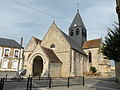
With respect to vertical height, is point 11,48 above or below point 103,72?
above

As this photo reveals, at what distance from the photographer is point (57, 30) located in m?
28.5

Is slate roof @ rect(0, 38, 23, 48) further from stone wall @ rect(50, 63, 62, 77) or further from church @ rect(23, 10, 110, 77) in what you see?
stone wall @ rect(50, 63, 62, 77)

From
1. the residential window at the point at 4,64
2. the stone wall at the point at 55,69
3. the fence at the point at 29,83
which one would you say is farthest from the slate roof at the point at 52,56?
the residential window at the point at 4,64

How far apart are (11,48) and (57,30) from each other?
43.7ft

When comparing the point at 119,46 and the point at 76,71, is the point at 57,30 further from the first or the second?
the point at 119,46

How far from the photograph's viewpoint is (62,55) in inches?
1037

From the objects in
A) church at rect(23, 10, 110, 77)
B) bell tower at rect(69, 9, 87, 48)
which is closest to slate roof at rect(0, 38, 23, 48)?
church at rect(23, 10, 110, 77)

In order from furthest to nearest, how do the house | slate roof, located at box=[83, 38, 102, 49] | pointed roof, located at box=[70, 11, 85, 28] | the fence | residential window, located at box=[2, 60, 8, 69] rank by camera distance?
1. pointed roof, located at box=[70, 11, 85, 28]
2. slate roof, located at box=[83, 38, 102, 49]
3. the house
4. residential window, located at box=[2, 60, 8, 69]
5. the fence

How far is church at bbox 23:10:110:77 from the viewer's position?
2403cm

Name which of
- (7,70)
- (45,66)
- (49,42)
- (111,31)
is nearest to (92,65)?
(49,42)

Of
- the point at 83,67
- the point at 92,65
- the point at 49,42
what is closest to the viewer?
the point at 49,42

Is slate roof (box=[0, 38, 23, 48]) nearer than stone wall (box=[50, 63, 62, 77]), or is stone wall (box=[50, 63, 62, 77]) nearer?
stone wall (box=[50, 63, 62, 77])

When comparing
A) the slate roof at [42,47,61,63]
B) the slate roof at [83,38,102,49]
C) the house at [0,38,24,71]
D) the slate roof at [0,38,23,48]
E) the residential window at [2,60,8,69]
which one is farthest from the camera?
the slate roof at [83,38,102,49]

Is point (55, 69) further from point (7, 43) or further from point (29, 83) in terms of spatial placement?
point (7, 43)
